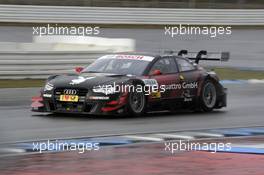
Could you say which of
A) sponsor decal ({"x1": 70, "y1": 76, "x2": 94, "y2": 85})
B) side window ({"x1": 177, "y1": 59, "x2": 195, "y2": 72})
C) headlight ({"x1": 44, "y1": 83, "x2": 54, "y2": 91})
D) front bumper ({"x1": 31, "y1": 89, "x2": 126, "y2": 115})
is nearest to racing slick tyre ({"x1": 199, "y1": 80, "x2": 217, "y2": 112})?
side window ({"x1": 177, "y1": 59, "x2": 195, "y2": 72})

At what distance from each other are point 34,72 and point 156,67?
627 cm

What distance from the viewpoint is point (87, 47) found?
21.8 m

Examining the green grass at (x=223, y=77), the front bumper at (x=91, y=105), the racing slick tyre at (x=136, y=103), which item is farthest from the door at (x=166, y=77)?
the green grass at (x=223, y=77)

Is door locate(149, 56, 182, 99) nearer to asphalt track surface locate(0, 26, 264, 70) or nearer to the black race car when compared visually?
the black race car

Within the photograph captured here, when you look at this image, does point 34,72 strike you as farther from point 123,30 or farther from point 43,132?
point 123,30

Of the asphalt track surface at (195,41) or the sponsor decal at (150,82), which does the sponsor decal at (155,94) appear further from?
the asphalt track surface at (195,41)

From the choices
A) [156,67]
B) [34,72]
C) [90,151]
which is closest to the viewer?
[90,151]

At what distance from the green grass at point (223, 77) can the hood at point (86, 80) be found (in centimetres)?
504

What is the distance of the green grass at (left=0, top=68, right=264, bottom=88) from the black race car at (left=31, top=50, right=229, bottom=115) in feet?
14.1

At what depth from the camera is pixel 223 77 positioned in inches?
859

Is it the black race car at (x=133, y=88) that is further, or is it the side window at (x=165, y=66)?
the side window at (x=165, y=66)

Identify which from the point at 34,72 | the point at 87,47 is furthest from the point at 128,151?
the point at 87,47

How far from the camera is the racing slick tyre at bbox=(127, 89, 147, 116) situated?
1248cm

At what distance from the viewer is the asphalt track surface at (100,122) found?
1055 centimetres
